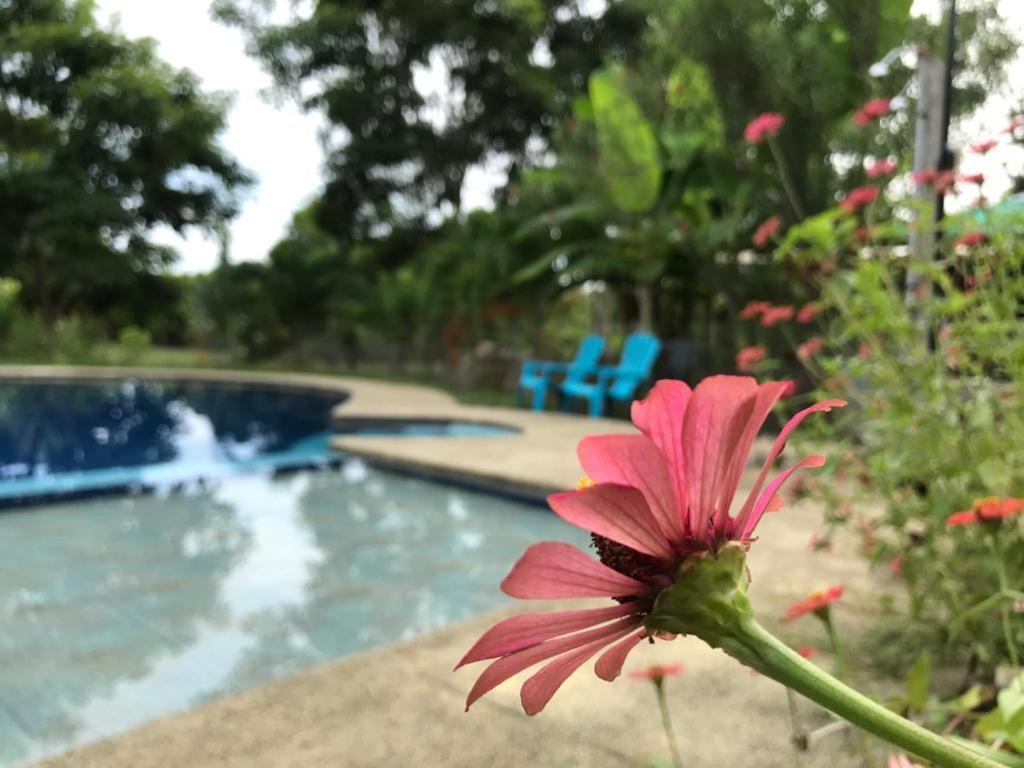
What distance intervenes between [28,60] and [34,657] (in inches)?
833

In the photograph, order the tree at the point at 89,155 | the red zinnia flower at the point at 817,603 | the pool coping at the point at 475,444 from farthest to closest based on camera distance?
the tree at the point at 89,155 → the pool coping at the point at 475,444 → the red zinnia flower at the point at 817,603

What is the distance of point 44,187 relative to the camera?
1867 centimetres

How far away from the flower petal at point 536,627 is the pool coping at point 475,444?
253cm

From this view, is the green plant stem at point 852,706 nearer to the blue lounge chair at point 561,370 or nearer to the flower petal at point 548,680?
the flower petal at point 548,680

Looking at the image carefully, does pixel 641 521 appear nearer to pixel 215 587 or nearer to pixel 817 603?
pixel 817 603

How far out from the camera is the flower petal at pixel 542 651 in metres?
0.36

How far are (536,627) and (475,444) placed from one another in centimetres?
665

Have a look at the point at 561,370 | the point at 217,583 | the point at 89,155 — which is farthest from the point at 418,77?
the point at 217,583

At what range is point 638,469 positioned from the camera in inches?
14.7

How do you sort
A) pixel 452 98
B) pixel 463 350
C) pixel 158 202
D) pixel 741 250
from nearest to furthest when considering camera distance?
pixel 741 250, pixel 463 350, pixel 452 98, pixel 158 202

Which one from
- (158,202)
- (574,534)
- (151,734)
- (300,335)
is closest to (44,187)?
(158,202)

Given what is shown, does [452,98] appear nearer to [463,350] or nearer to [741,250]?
[463,350]

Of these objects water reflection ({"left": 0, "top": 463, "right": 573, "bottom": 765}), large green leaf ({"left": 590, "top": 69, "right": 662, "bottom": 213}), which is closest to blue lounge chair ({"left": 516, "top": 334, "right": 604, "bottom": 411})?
large green leaf ({"left": 590, "top": 69, "right": 662, "bottom": 213})

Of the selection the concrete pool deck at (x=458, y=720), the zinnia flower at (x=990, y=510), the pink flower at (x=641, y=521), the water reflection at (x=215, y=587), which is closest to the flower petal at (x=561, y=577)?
the pink flower at (x=641, y=521)
